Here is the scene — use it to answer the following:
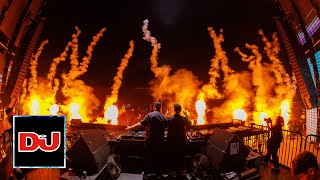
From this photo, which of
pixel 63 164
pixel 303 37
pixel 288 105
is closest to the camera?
pixel 63 164

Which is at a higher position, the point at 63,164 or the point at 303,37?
the point at 303,37

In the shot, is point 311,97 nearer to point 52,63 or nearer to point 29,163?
point 29,163

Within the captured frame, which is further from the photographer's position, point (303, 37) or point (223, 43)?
point (223, 43)

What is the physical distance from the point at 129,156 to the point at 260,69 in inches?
753

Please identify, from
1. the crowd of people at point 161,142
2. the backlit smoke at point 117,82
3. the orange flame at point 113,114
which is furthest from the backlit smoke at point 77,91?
the crowd of people at point 161,142

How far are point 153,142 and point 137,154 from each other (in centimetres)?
118

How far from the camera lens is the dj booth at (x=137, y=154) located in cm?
661

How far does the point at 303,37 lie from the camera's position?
15984 millimetres

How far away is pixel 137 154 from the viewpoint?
764 cm

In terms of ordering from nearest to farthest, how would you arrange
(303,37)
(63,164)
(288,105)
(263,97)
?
(63,164)
(303,37)
(288,105)
(263,97)

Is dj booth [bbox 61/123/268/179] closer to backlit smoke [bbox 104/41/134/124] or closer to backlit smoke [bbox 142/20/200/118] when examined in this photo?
backlit smoke [bbox 104/41/134/124]

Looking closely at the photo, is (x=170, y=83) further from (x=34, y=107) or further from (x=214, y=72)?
(x=34, y=107)

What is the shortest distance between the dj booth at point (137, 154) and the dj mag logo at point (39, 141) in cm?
347

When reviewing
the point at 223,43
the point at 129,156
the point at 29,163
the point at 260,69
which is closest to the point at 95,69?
the point at 223,43
